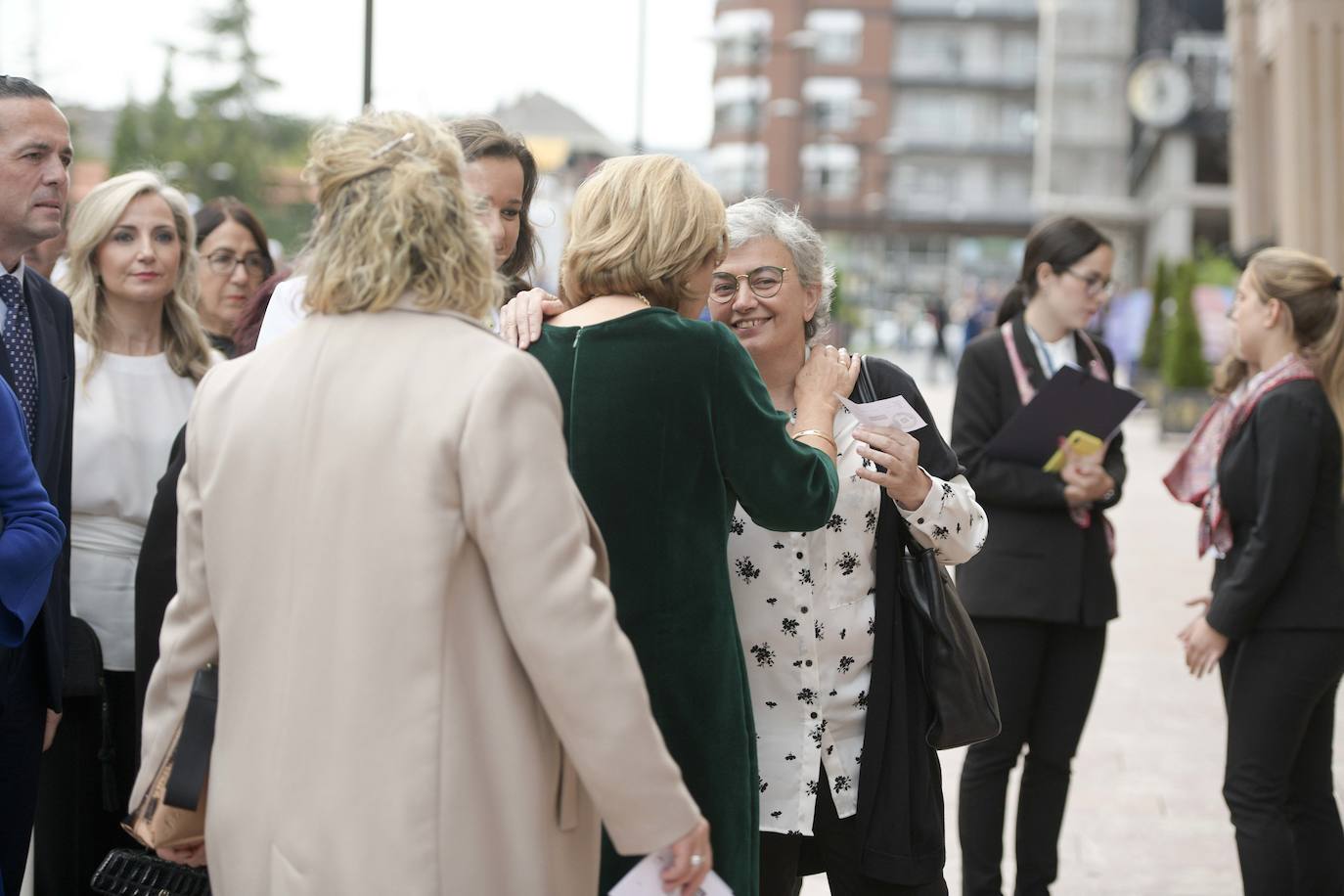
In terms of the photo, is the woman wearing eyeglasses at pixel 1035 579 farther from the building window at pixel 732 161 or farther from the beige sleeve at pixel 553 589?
the building window at pixel 732 161

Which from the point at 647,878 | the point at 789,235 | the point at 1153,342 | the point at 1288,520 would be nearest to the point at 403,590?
the point at 647,878

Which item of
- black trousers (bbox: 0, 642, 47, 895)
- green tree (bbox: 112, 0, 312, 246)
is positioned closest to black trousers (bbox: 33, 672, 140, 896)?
black trousers (bbox: 0, 642, 47, 895)

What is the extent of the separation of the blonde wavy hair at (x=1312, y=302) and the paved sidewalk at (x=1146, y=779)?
2.03 metres

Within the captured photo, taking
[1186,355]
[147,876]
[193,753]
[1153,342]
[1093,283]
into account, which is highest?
[1153,342]

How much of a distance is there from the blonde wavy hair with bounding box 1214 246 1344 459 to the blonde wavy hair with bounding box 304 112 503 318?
2991 millimetres

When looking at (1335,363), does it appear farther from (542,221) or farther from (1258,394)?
(542,221)

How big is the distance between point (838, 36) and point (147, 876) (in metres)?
102

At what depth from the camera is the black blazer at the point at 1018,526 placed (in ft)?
15.8

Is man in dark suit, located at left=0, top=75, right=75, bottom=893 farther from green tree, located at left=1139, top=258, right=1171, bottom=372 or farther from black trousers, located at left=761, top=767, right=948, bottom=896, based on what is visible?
green tree, located at left=1139, top=258, right=1171, bottom=372

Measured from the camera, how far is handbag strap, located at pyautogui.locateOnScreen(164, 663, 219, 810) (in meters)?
2.56

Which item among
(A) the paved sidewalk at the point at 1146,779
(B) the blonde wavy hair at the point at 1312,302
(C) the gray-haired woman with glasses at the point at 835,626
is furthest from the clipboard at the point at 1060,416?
(A) the paved sidewalk at the point at 1146,779

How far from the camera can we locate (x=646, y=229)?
2.90m

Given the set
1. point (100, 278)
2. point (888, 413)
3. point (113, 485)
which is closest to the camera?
point (888, 413)

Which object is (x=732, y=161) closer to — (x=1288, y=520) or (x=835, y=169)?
(x=835, y=169)
